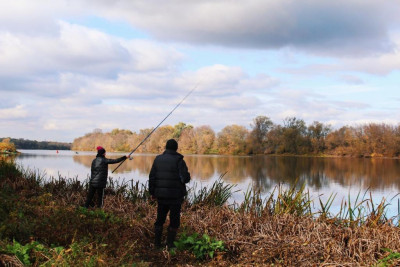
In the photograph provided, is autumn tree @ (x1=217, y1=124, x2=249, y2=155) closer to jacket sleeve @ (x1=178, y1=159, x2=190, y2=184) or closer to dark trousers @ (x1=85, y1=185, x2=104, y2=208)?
dark trousers @ (x1=85, y1=185, x2=104, y2=208)

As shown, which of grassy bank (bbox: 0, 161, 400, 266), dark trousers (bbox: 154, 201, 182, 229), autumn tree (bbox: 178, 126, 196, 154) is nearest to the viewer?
grassy bank (bbox: 0, 161, 400, 266)

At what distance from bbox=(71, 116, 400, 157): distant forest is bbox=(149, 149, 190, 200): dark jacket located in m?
63.4

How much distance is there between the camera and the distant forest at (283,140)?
66562mm

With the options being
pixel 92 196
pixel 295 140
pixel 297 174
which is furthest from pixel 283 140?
pixel 92 196

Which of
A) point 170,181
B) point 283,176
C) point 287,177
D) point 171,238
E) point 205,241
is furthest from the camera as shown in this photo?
point 283,176

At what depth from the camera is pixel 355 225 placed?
21.5 ft

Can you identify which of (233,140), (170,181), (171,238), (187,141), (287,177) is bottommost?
(287,177)

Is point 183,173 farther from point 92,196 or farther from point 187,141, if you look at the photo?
point 187,141

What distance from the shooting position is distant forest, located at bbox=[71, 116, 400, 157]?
218 feet

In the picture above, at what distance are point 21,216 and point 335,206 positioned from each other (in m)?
12.2

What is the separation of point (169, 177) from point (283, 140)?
6986 centimetres

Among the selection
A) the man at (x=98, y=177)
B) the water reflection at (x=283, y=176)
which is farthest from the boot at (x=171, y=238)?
the man at (x=98, y=177)

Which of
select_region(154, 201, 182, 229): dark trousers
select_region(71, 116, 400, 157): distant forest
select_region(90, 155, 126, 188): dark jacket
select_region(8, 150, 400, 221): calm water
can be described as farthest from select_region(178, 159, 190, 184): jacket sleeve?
select_region(71, 116, 400, 157): distant forest

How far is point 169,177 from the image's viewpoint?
6.24 metres
